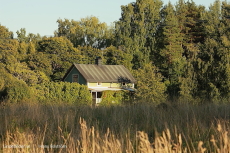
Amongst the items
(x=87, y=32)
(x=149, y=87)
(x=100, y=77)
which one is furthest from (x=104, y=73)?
(x=87, y=32)

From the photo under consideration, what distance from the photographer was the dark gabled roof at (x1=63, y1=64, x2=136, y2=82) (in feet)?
186

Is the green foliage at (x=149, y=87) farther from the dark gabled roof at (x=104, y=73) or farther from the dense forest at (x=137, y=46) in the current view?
the dark gabled roof at (x=104, y=73)

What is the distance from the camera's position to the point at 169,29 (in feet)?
219

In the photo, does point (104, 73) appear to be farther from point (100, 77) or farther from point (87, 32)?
point (87, 32)

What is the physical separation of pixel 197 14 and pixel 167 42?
8860 mm

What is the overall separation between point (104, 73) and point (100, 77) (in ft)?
3.74

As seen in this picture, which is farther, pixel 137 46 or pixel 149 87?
pixel 137 46

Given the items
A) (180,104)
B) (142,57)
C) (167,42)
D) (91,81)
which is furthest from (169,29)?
(180,104)

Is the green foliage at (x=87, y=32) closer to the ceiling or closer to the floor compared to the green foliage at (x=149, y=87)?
closer to the ceiling

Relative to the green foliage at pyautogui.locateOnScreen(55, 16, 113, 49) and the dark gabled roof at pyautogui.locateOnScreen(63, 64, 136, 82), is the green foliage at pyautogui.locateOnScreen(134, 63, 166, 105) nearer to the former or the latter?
the dark gabled roof at pyautogui.locateOnScreen(63, 64, 136, 82)

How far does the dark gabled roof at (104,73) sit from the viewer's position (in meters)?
56.7

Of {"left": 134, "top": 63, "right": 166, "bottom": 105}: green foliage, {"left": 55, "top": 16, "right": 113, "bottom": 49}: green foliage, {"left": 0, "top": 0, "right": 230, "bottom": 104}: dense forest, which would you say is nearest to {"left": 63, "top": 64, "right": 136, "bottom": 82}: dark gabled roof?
{"left": 0, "top": 0, "right": 230, "bottom": 104}: dense forest

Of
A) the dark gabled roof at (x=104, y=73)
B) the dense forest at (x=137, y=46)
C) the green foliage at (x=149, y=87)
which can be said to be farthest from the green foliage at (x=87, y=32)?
the green foliage at (x=149, y=87)

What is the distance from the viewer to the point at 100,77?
57.7m
